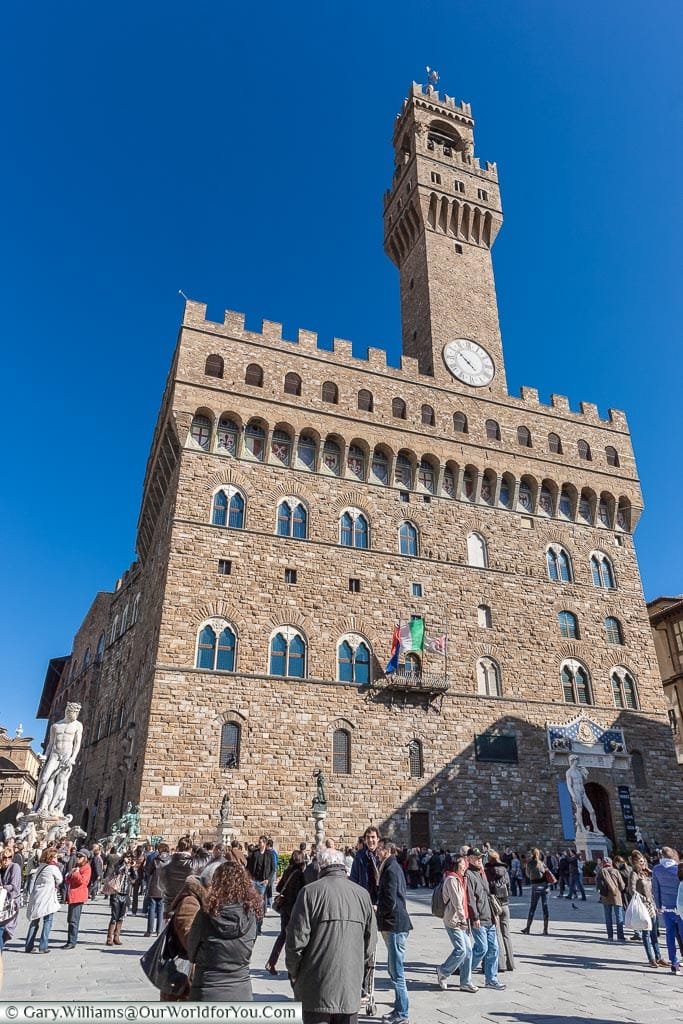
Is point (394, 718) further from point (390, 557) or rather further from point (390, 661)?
point (390, 557)

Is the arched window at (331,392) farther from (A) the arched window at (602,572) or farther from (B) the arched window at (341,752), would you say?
(A) the arched window at (602,572)

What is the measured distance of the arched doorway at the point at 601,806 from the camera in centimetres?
2558

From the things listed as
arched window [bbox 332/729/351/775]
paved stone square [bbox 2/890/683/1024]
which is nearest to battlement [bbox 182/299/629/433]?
arched window [bbox 332/729/351/775]

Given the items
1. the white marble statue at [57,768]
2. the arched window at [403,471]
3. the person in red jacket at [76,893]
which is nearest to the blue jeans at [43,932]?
the person in red jacket at [76,893]

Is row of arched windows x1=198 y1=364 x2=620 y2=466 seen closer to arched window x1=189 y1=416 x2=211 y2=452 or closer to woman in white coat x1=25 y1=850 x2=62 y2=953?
arched window x1=189 y1=416 x2=211 y2=452

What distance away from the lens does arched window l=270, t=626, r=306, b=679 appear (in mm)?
23312

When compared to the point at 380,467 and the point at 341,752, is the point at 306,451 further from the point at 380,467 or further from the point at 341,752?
the point at 341,752

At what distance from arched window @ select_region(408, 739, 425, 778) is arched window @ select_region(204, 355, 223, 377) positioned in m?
14.9

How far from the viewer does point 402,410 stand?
94.7 feet

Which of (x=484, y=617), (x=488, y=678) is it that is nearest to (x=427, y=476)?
(x=484, y=617)

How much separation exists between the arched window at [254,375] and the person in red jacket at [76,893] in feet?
62.1

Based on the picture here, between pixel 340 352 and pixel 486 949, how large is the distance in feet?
77.2

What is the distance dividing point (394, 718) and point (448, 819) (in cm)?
364

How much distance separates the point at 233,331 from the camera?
27.1 m
